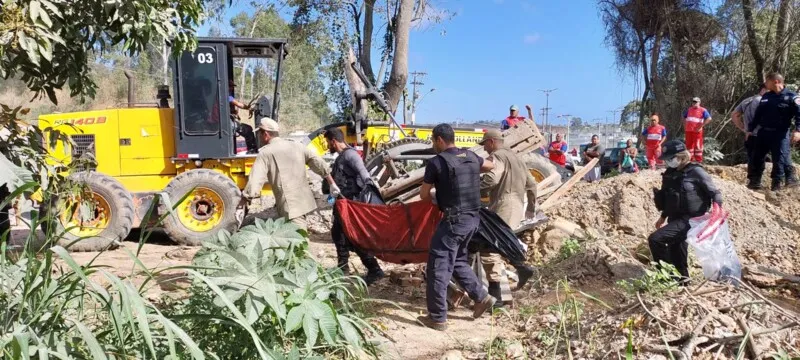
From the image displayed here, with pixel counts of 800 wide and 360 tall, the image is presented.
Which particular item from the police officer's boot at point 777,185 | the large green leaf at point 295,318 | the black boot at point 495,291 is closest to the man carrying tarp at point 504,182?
the black boot at point 495,291

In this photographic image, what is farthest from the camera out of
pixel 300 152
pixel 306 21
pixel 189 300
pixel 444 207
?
pixel 306 21

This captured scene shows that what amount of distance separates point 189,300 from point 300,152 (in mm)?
2748

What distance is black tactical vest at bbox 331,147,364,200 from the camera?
552 centimetres

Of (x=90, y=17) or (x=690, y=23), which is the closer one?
(x=90, y=17)

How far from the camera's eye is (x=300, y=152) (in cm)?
541

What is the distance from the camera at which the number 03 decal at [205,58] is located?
7199 mm

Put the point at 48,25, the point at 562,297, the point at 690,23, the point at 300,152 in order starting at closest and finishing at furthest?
the point at 48,25, the point at 562,297, the point at 300,152, the point at 690,23

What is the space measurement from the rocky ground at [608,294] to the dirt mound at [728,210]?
0.6 inches

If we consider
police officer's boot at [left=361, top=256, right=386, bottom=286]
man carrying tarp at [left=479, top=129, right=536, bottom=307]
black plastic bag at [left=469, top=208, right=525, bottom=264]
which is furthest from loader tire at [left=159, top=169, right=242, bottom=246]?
black plastic bag at [left=469, top=208, right=525, bottom=264]

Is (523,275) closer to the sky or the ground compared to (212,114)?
closer to the ground

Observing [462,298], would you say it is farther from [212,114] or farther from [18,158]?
[212,114]

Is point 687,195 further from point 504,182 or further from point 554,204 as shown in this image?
point 554,204

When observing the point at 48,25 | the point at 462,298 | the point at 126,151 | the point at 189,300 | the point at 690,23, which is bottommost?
the point at 462,298

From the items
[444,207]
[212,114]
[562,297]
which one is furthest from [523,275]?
[212,114]
